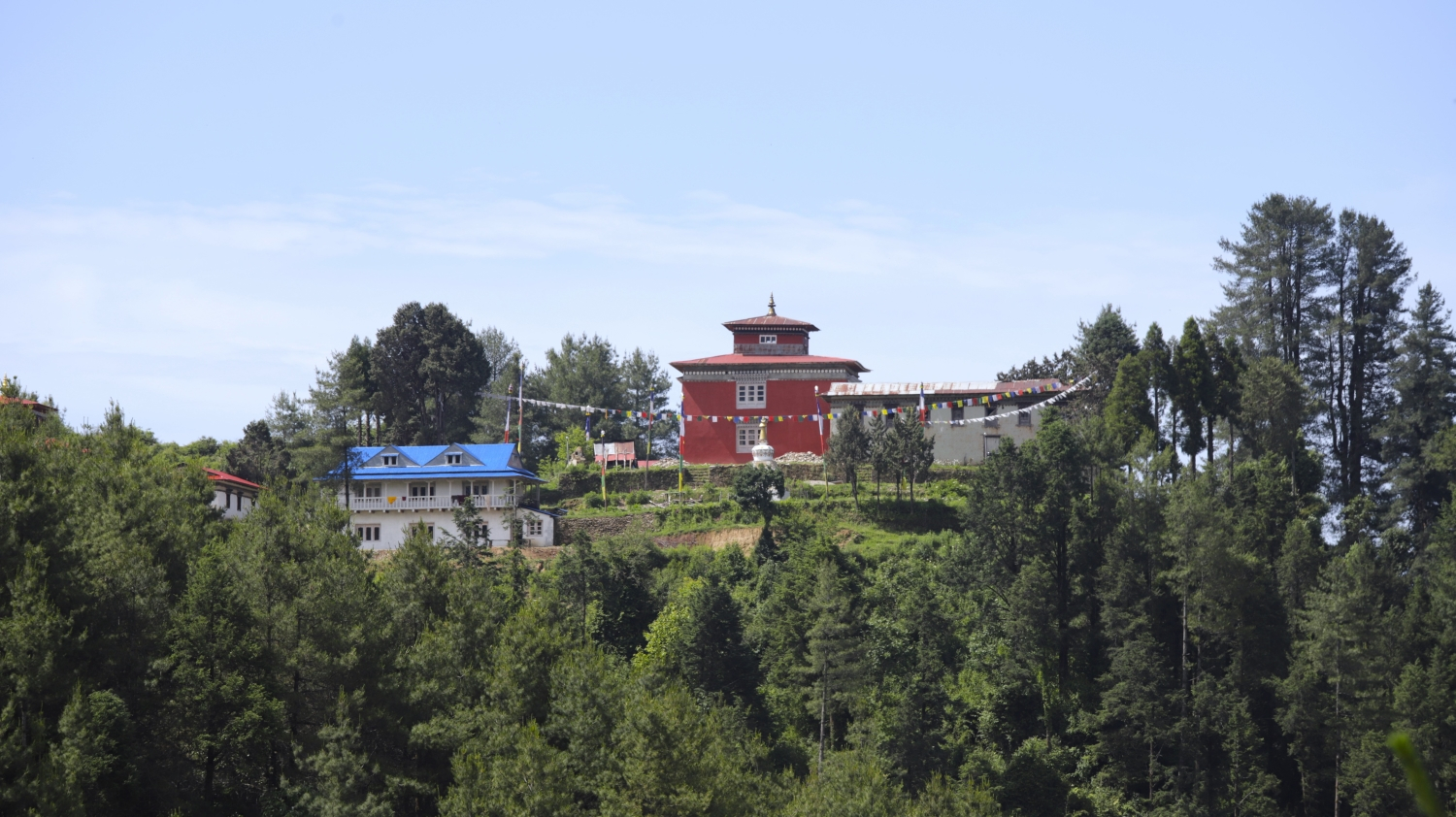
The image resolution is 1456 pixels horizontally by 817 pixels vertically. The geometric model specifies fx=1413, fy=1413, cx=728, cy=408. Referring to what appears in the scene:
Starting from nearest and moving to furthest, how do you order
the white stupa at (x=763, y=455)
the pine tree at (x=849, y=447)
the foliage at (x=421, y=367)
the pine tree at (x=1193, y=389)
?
the pine tree at (x=1193, y=389) → the pine tree at (x=849, y=447) → the white stupa at (x=763, y=455) → the foliage at (x=421, y=367)

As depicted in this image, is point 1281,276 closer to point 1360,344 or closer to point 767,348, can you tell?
point 1360,344

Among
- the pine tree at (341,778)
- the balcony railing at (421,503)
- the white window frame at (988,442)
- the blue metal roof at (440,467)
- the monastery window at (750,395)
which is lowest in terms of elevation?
the pine tree at (341,778)

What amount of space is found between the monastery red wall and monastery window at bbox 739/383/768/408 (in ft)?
0.73

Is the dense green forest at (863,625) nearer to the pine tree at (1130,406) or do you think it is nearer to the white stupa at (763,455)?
the pine tree at (1130,406)

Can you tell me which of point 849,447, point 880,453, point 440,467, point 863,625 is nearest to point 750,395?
point 849,447

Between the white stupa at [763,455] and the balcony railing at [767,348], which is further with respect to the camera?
the balcony railing at [767,348]

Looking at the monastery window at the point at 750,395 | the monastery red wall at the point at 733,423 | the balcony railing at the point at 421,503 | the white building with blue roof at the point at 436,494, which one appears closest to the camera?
the white building with blue roof at the point at 436,494

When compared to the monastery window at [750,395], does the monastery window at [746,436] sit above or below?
below

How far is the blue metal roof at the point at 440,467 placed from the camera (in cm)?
5622

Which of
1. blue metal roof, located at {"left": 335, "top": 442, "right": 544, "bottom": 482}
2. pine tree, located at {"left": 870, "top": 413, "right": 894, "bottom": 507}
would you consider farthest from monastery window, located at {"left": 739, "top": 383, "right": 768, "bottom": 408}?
blue metal roof, located at {"left": 335, "top": 442, "right": 544, "bottom": 482}

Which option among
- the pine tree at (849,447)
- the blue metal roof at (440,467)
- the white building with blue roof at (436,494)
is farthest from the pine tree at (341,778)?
the pine tree at (849,447)

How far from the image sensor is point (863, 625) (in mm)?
43719

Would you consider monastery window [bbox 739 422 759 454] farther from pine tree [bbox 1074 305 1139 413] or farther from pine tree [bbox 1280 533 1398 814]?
pine tree [bbox 1280 533 1398 814]

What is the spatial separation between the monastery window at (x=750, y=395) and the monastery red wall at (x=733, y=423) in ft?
0.73
